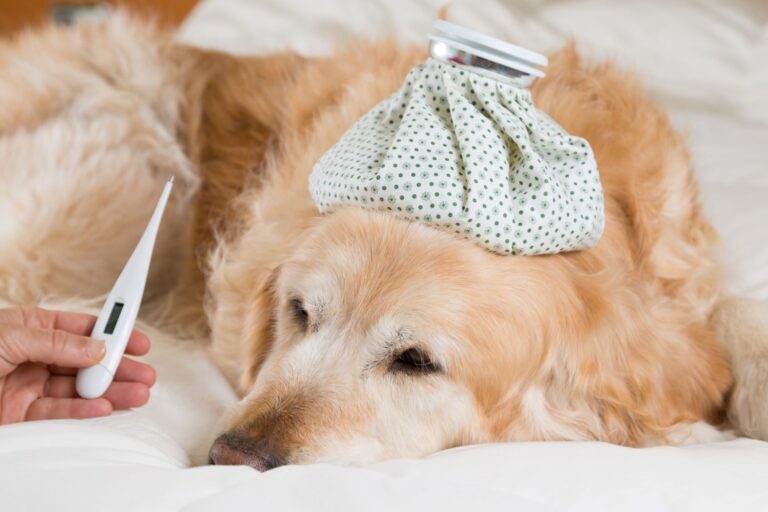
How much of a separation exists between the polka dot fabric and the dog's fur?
49mm

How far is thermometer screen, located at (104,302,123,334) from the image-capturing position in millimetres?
1430

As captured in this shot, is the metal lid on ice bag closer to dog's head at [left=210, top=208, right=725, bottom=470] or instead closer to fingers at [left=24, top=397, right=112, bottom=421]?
dog's head at [left=210, top=208, right=725, bottom=470]

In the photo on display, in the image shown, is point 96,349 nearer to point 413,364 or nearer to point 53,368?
point 53,368

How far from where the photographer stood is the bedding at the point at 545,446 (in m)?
1.04

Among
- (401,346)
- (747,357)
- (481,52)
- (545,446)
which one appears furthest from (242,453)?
(747,357)

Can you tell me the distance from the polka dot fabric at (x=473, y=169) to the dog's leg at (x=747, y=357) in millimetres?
398

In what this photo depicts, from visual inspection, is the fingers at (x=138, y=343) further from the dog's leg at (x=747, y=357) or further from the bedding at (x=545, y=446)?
the dog's leg at (x=747, y=357)

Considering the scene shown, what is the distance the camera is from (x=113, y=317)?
145cm

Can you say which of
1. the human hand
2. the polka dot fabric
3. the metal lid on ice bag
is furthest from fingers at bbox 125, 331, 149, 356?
the metal lid on ice bag

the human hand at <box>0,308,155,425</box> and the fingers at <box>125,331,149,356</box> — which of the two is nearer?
the human hand at <box>0,308,155,425</box>

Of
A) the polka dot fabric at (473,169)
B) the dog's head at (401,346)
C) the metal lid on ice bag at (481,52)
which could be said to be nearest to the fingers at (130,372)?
the dog's head at (401,346)

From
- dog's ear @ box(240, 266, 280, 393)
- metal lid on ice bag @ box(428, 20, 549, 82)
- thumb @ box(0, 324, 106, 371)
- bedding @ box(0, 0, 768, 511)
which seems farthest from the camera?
dog's ear @ box(240, 266, 280, 393)

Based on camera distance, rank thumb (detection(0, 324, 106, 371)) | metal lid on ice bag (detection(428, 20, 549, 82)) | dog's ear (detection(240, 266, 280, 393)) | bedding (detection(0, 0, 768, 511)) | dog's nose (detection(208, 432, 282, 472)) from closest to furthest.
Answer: bedding (detection(0, 0, 768, 511)) < dog's nose (detection(208, 432, 282, 472)) < thumb (detection(0, 324, 106, 371)) < metal lid on ice bag (detection(428, 20, 549, 82)) < dog's ear (detection(240, 266, 280, 393))

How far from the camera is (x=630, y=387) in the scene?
1.53 m
